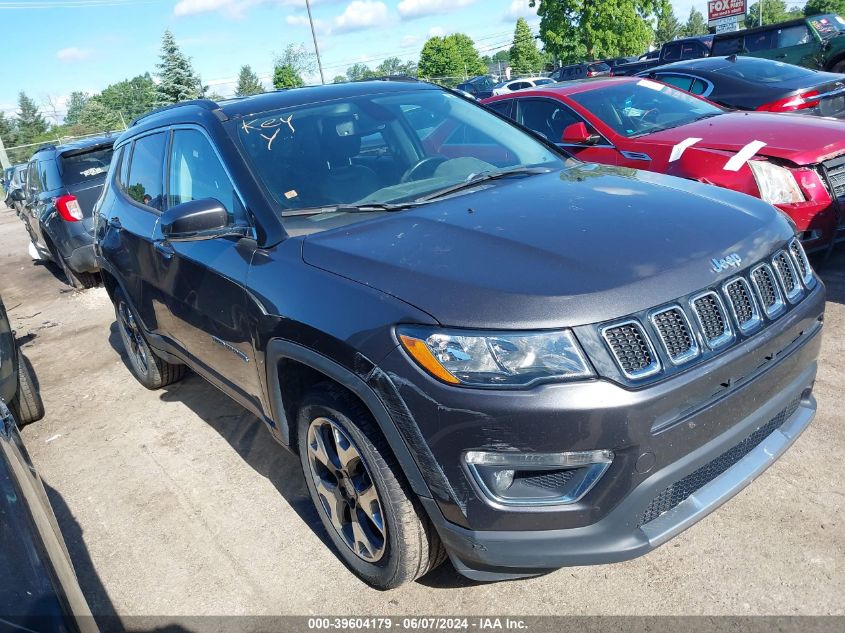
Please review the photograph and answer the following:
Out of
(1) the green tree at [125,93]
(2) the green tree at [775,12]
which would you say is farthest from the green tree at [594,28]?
(1) the green tree at [125,93]

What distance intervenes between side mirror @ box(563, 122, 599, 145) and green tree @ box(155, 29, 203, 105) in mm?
44529

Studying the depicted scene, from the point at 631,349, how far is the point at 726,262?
53cm

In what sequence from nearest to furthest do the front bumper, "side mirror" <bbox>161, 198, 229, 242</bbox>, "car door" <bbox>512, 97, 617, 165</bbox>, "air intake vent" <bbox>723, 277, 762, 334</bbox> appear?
1. the front bumper
2. "air intake vent" <bbox>723, 277, 762, 334</bbox>
3. "side mirror" <bbox>161, 198, 229, 242</bbox>
4. "car door" <bbox>512, 97, 617, 165</bbox>

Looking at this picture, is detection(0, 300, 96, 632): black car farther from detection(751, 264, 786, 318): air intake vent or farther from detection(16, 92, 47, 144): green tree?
detection(16, 92, 47, 144): green tree

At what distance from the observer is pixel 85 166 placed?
8492 mm

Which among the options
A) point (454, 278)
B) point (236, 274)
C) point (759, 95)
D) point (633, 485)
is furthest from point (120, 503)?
point (759, 95)

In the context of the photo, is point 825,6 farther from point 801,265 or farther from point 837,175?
point 801,265

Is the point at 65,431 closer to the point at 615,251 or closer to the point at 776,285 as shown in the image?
the point at 615,251

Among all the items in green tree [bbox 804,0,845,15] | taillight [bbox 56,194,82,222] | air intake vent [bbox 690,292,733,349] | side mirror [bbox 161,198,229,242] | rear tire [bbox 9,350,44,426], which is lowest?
rear tire [bbox 9,350,44,426]

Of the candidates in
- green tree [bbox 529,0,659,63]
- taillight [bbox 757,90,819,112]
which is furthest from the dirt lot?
green tree [bbox 529,0,659,63]

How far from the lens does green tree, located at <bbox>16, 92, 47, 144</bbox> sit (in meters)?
65.2

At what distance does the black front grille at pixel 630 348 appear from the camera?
198 cm

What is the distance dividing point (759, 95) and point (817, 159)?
364 centimetres

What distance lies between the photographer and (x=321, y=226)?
276 centimetres
